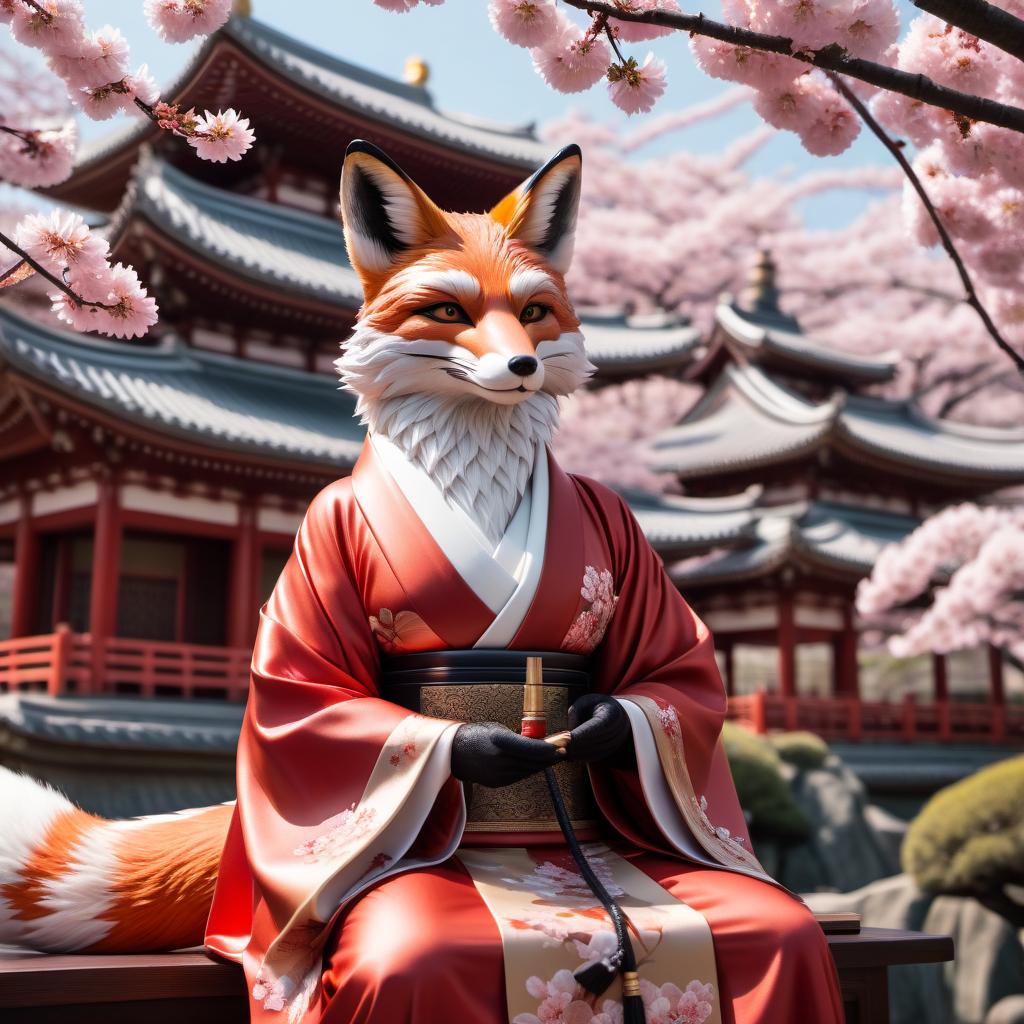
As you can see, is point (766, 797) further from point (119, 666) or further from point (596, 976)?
point (596, 976)

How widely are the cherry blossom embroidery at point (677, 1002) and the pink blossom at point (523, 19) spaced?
7.74 ft

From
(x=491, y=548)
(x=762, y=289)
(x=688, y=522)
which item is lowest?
(x=491, y=548)

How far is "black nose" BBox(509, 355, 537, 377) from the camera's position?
2639 mm

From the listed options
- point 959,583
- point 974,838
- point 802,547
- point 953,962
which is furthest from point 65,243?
point 802,547

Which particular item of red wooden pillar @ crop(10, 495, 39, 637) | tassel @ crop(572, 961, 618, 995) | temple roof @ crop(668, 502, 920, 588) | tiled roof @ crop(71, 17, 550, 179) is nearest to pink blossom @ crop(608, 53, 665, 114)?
tassel @ crop(572, 961, 618, 995)

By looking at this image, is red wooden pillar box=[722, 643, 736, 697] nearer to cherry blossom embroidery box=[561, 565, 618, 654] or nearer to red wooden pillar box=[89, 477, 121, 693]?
red wooden pillar box=[89, 477, 121, 693]

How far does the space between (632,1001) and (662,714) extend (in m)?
0.64

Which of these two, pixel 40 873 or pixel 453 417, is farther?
pixel 453 417

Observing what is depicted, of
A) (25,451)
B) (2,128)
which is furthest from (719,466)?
(2,128)

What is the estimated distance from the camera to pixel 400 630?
2684 millimetres

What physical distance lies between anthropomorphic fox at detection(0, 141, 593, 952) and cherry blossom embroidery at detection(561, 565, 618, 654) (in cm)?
24

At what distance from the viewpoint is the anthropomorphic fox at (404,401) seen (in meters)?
2.72

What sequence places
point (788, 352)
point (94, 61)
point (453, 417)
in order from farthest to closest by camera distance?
point (788, 352) → point (94, 61) → point (453, 417)

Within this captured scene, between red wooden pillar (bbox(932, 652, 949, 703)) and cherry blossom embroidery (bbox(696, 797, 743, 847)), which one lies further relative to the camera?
red wooden pillar (bbox(932, 652, 949, 703))
